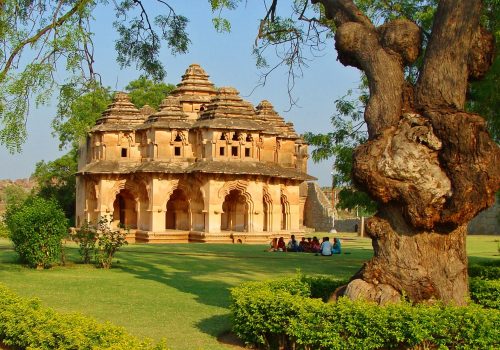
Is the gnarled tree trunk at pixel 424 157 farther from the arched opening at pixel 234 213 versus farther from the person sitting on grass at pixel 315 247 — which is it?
the arched opening at pixel 234 213

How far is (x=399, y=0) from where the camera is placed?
18188 millimetres

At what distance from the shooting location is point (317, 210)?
2116 inches

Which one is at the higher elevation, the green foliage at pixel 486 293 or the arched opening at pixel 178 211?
the arched opening at pixel 178 211

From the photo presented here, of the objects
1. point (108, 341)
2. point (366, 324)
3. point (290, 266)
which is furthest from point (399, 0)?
point (108, 341)

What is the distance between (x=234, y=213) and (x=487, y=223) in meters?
17.7

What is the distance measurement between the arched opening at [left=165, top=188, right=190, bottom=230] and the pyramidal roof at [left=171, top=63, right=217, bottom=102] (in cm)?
525

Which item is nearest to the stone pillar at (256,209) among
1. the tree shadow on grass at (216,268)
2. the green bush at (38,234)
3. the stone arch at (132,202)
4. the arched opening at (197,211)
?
the arched opening at (197,211)

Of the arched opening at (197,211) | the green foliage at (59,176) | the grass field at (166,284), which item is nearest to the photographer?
the grass field at (166,284)

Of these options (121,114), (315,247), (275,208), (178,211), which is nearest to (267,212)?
(275,208)

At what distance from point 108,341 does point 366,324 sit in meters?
2.60

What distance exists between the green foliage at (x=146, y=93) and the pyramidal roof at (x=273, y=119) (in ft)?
44.3

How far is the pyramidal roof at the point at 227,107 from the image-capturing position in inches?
1346

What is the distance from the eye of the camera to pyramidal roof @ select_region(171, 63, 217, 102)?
1533 inches

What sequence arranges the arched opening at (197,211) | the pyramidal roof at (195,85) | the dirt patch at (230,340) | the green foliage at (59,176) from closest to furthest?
the dirt patch at (230,340) < the arched opening at (197,211) < the pyramidal roof at (195,85) < the green foliage at (59,176)
